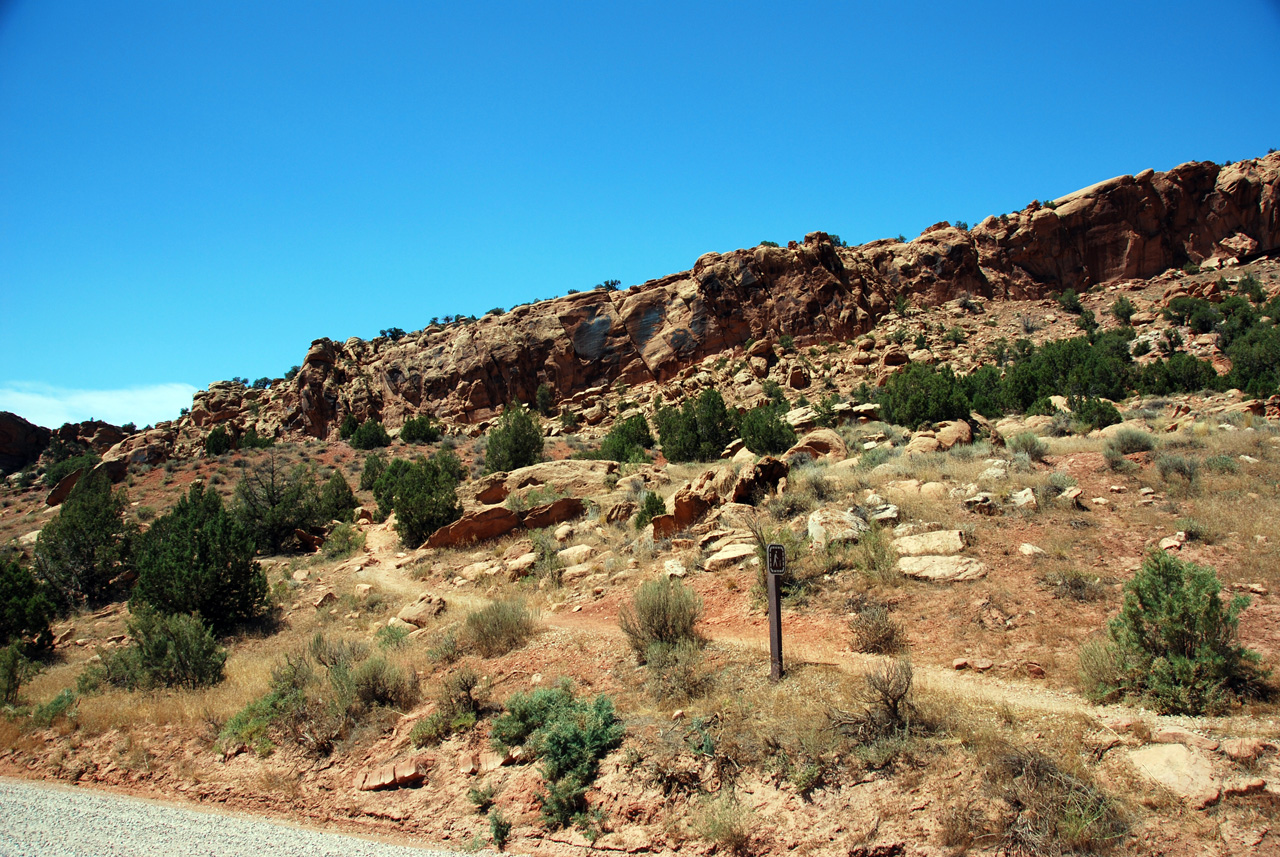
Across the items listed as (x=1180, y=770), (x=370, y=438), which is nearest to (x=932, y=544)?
(x=1180, y=770)

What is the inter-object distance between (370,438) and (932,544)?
45.0 m

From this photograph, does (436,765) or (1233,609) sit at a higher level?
(1233,609)

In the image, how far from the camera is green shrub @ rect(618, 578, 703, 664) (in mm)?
7965

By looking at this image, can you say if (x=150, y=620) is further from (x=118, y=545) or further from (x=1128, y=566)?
(x=1128, y=566)

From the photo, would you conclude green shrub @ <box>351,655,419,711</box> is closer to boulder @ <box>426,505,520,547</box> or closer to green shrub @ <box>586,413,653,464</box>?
boulder @ <box>426,505,520,547</box>

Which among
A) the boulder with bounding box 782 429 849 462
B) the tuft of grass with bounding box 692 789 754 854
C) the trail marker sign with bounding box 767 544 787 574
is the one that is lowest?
the tuft of grass with bounding box 692 789 754 854

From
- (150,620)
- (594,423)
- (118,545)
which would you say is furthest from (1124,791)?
(594,423)

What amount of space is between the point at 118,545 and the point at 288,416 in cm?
4487

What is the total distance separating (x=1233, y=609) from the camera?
569 cm

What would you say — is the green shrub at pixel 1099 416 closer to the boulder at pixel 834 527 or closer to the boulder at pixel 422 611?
the boulder at pixel 834 527

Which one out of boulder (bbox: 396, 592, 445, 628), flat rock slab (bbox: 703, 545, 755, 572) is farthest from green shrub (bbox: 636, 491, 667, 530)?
boulder (bbox: 396, 592, 445, 628)

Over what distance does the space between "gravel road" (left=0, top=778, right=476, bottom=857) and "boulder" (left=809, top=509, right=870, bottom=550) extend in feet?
23.2

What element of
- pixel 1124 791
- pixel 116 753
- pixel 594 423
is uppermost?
pixel 594 423

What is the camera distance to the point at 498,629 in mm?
9172
